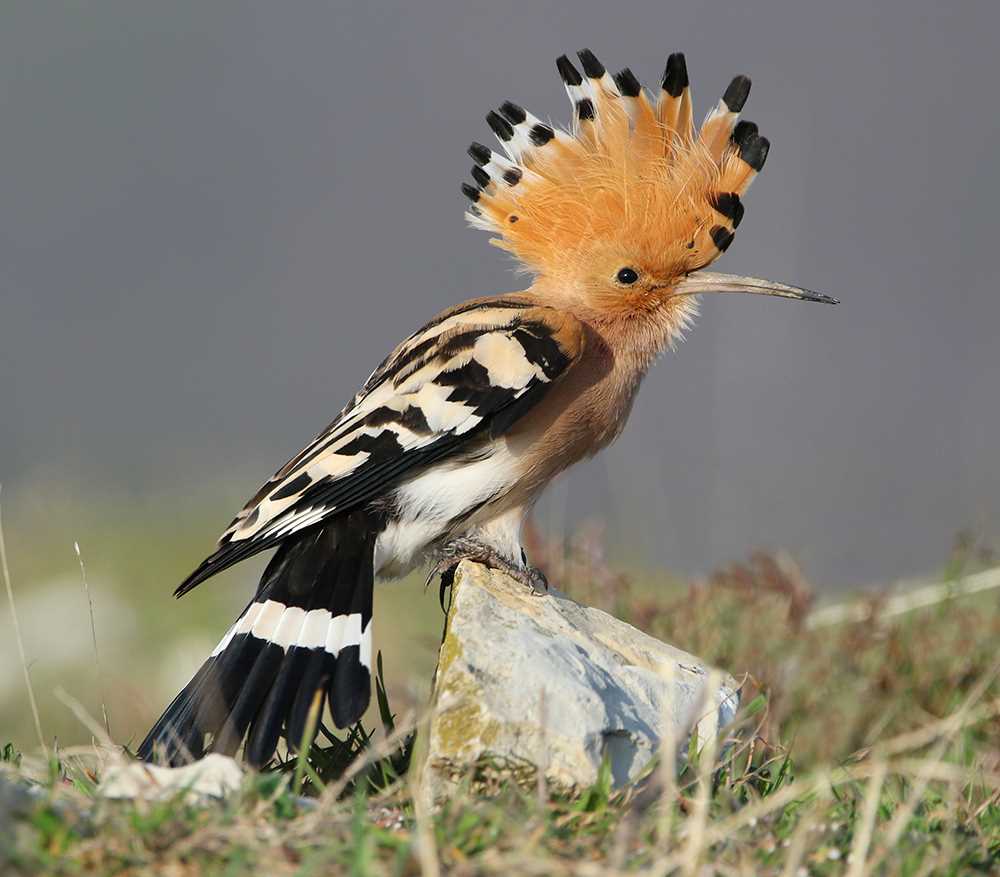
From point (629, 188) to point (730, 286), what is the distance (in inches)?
15.5

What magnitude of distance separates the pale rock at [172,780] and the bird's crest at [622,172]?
2107mm

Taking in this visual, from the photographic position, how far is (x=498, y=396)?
360 cm

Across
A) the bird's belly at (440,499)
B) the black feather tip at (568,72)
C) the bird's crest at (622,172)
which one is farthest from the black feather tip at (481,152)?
the bird's belly at (440,499)

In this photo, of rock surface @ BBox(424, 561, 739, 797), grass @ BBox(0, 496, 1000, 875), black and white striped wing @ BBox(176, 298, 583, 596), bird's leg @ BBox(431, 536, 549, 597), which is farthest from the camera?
bird's leg @ BBox(431, 536, 549, 597)

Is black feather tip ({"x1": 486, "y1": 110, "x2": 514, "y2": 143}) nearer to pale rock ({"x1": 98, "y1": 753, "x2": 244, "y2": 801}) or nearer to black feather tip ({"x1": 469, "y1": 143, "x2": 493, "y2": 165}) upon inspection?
black feather tip ({"x1": 469, "y1": 143, "x2": 493, "y2": 165})

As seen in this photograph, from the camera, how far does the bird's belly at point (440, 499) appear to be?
3.64 metres

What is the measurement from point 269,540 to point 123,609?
3.08m

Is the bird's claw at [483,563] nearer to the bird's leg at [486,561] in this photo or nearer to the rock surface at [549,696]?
the bird's leg at [486,561]

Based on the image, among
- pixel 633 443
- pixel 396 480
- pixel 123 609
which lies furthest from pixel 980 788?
pixel 633 443

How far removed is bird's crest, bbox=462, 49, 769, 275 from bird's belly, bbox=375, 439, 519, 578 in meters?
0.74

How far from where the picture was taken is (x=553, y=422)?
147 inches

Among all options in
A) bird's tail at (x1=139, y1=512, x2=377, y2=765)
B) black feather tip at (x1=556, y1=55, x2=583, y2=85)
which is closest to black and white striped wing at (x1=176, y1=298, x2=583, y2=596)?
bird's tail at (x1=139, y1=512, x2=377, y2=765)

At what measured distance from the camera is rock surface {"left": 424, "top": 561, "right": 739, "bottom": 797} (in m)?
2.62

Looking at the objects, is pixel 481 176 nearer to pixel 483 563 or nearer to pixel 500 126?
pixel 500 126
